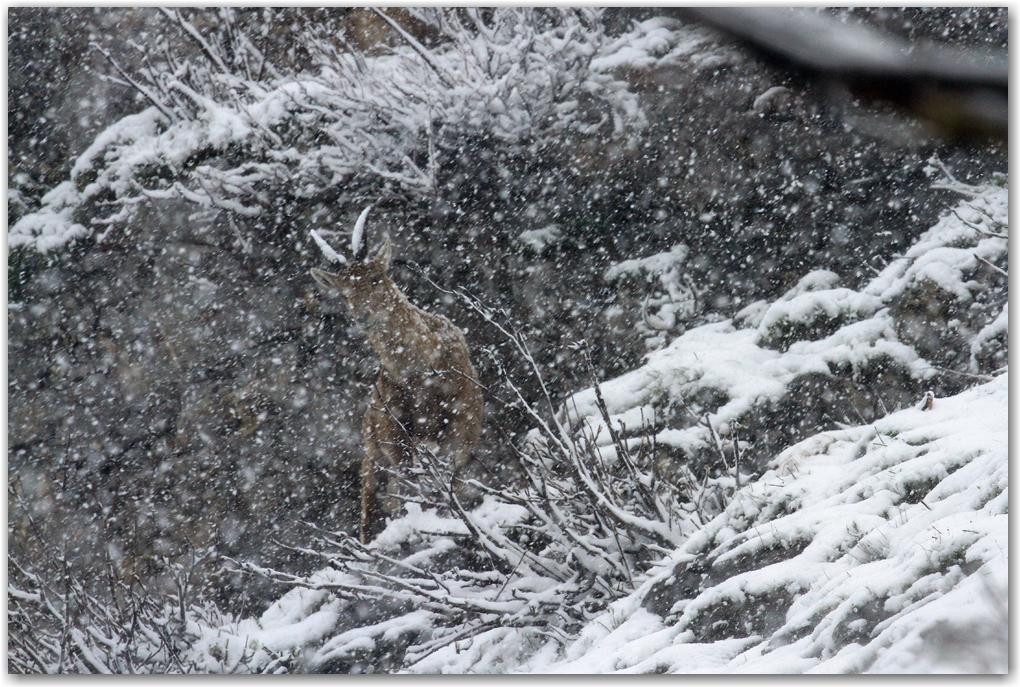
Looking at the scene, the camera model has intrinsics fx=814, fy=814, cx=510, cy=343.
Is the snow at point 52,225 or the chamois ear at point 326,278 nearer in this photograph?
the snow at point 52,225

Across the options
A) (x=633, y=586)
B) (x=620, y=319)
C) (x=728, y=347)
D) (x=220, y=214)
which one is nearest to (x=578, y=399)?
(x=620, y=319)

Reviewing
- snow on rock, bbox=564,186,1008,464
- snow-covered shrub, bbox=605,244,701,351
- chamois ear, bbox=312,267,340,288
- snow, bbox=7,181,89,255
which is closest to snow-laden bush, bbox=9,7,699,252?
snow, bbox=7,181,89,255

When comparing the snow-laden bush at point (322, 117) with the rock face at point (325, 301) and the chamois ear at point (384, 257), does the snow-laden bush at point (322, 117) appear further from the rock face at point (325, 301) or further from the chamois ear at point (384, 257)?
the chamois ear at point (384, 257)

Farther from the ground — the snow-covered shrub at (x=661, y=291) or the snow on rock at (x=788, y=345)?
the snow-covered shrub at (x=661, y=291)

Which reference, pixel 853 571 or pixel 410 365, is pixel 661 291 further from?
pixel 853 571

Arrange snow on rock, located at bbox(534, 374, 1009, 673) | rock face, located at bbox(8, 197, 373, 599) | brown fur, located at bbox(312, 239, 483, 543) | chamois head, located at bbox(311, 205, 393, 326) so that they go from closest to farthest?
snow on rock, located at bbox(534, 374, 1009, 673) → rock face, located at bbox(8, 197, 373, 599) → brown fur, located at bbox(312, 239, 483, 543) → chamois head, located at bbox(311, 205, 393, 326)

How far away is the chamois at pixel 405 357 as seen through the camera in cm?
270

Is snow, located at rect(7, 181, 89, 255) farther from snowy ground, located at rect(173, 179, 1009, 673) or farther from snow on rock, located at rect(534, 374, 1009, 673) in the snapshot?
snow on rock, located at rect(534, 374, 1009, 673)

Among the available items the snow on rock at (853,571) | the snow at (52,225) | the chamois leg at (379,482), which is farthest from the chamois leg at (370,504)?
the snow at (52,225)

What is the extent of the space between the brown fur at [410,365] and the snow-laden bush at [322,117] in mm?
365

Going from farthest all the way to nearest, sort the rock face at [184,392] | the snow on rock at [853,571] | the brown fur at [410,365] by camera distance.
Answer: the brown fur at [410,365], the rock face at [184,392], the snow on rock at [853,571]

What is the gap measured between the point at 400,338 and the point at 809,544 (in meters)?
1.56

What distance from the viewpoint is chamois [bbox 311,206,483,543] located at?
8.85ft

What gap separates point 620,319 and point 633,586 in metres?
0.94
